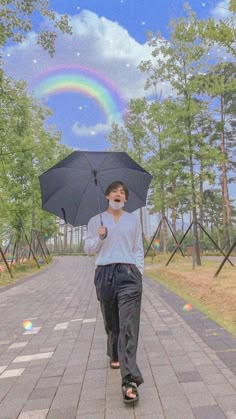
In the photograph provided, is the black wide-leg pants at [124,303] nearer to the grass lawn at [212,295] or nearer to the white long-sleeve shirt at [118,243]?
the white long-sleeve shirt at [118,243]

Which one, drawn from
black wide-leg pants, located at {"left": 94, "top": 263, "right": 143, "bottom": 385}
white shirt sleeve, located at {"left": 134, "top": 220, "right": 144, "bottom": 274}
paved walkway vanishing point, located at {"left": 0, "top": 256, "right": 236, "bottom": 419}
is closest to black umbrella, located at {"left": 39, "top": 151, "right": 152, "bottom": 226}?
white shirt sleeve, located at {"left": 134, "top": 220, "right": 144, "bottom": 274}

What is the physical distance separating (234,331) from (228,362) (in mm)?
1542

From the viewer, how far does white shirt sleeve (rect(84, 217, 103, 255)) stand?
3.64 m

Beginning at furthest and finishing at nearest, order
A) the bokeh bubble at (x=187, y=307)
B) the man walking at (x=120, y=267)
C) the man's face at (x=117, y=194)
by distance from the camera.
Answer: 1. the bokeh bubble at (x=187, y=307)
2. the man's face at (x=117, y=194)
3. the man walking at (x=120, y=267)

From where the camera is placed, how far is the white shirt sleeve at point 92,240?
12.0ft

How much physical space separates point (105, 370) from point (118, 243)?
164 cm

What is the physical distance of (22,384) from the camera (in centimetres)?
405

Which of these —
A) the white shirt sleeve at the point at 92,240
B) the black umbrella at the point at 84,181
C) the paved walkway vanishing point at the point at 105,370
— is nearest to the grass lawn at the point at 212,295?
the paved walkway vanishing point at the point at 105,370

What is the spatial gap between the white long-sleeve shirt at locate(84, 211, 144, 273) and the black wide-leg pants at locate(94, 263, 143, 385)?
69mm

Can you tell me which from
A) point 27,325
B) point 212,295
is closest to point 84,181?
point 27,325

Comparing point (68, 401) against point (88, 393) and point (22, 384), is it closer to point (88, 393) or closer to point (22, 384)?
point (88, 393)

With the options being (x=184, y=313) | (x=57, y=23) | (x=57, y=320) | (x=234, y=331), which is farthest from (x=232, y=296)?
(x=57, y=23)

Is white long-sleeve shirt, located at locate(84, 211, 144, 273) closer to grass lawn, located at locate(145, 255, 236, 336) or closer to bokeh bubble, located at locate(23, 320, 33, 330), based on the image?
grass lawn, located at locate(145, 255, 236, 336)

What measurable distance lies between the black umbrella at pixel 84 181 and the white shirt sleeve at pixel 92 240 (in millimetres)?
409
